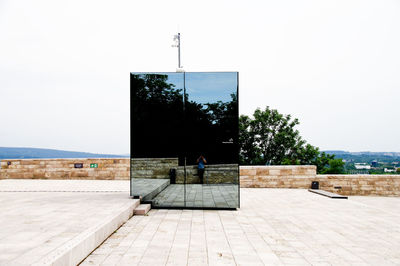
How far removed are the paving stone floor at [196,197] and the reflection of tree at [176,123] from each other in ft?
2.21

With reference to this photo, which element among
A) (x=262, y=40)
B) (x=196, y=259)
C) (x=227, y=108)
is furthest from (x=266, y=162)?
(x=196, y=259)

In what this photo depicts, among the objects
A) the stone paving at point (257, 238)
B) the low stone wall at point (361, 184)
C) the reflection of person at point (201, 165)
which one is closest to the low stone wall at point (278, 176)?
the low stone wall at point (361, 184)

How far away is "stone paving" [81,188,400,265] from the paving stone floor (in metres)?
0.27

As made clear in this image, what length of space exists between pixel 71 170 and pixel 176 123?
7.12 m

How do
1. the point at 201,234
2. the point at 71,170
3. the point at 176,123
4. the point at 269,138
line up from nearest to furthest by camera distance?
the point at 201,234, the point at 176,123, the point at 71,170, the point at 269,138

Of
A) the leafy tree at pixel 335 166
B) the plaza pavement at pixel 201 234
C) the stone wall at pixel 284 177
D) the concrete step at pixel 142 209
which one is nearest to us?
the plaza pavement at pixel 201 234

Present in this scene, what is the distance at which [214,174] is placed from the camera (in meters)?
6.28

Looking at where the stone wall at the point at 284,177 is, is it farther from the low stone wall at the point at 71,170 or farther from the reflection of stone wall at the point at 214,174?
the low stone wall at the point at 71,170

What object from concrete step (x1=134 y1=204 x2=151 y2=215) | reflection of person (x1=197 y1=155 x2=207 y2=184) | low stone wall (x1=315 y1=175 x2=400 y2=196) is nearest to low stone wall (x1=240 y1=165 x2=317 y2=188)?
low stone wall (x1=315 y1=175 x2=400 y2=196)

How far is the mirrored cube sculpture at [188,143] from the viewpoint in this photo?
20.5 feet

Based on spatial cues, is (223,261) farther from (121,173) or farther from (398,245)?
(121,173)

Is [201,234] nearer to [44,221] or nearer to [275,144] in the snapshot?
[44,221]

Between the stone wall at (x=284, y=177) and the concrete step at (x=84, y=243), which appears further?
the stone wall at (x=284, y=177)

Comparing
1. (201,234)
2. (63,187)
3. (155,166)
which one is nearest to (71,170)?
(63,187)
